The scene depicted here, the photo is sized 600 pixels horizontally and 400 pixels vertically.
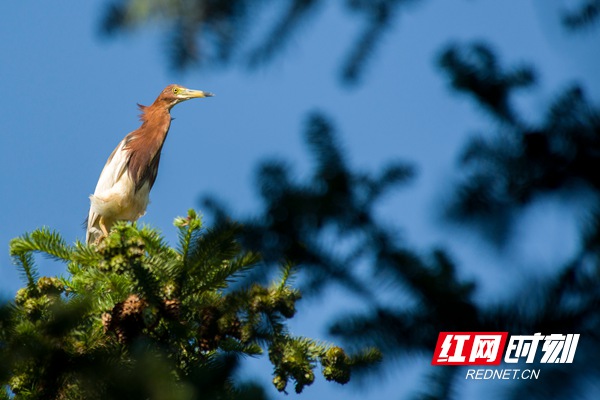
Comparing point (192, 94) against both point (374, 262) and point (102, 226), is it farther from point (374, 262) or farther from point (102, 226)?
point (374, 262)

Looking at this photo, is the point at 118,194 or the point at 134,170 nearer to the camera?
the point at 118,194

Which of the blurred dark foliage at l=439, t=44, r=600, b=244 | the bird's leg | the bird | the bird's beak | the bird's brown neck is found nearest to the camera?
the blurred dark foliage at l=439, t=44, r=600, b=244

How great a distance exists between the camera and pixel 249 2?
1.37m

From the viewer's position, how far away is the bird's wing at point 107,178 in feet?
20.8

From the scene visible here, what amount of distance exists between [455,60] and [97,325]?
2237mm

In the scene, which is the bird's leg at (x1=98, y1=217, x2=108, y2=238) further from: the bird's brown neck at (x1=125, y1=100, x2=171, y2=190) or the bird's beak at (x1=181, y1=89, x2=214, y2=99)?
the bird's beak at (x1=181, y1=89, x2=214, y2=99)

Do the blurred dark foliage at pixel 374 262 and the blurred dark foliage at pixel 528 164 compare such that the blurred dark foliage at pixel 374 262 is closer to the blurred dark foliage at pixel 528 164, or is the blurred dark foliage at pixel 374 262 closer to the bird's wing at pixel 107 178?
the blurred dark foliage at pixel 528 164

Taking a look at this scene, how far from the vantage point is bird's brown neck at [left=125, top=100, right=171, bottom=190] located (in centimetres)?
666

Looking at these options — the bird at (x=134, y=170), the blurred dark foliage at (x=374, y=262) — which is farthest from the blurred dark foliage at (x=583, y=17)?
the bird at (x=134, y=170)

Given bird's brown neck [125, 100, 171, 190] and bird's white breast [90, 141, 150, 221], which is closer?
bird's white breast [90, 141, 150, 221]

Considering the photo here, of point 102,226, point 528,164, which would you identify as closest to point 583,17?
point 528,164

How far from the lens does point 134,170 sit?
21.7 feet

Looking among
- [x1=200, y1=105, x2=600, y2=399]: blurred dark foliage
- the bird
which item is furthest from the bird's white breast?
[x1=200, y1=105, x2=600, y2=399]: blurred dark foliage

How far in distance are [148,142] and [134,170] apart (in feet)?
1.41
